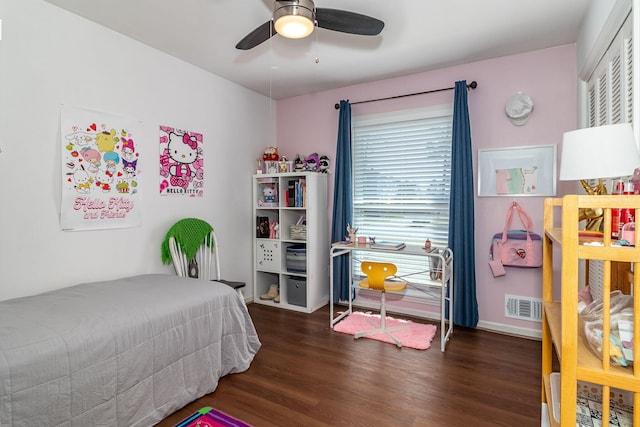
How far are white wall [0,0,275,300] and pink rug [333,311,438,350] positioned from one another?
1.44 metres

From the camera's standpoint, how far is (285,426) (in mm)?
1815

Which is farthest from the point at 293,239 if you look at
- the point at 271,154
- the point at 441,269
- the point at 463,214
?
the point at 463,214

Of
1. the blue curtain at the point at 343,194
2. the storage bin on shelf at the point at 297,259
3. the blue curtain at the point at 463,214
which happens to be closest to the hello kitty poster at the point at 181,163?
the storage bin on shelf at the point at 297,259

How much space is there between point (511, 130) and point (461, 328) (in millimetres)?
1900

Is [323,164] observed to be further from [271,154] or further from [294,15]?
[294,15]

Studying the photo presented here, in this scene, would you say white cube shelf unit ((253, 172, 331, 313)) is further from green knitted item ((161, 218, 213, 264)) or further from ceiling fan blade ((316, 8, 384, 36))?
ceiling fan blade ((316, 8, 384, 36))

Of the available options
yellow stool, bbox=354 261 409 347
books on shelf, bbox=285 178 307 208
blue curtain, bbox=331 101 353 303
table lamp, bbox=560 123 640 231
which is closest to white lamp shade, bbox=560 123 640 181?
table lamp, bbox=560 123 640 231

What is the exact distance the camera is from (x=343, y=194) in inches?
147

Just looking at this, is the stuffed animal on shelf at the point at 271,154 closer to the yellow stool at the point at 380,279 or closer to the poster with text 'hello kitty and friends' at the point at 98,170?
the poster with text 'hello kitty and friends' at the point at 98,170

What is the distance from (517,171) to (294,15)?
2377mm

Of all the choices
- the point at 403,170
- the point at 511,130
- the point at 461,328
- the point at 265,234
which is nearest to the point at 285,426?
the point at 461,328

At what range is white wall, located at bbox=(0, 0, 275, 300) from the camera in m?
2.06

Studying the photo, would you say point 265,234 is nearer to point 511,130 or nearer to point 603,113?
point 511,130

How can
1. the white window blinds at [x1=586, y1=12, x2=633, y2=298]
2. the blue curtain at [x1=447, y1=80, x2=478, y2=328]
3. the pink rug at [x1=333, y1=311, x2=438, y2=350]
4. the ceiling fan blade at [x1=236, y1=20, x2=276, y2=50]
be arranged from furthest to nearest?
1. the blue curtain at [x1=447, y1=80, x2=478, y2=328]
2. the pink rug at [x1=333, y1=311, x2=438, y2=350]
3. the ceiling fan blade at [x1=236, y1=20, x2=276, y2=50]
4. the white window blinds at [x1=586, y1=12, x2=633, y2=298]
